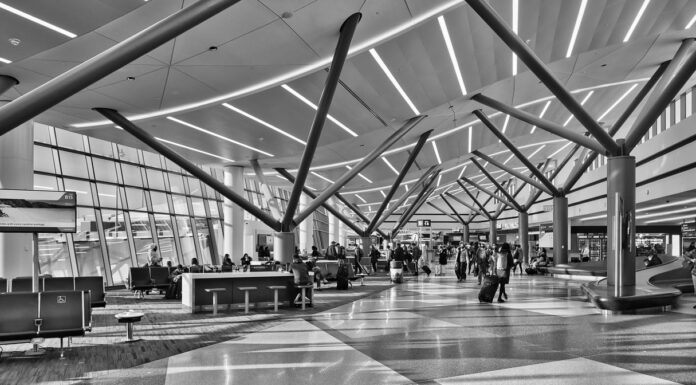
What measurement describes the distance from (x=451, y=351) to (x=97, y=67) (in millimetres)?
7019

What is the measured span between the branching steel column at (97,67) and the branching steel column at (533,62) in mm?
6449

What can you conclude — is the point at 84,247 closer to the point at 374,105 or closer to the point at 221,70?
the point at 221,70

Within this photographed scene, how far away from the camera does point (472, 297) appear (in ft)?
54.1

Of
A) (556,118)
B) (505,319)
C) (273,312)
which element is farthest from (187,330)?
(556,118)

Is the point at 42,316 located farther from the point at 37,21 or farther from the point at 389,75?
the point at 389,75

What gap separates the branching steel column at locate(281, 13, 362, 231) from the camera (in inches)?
479

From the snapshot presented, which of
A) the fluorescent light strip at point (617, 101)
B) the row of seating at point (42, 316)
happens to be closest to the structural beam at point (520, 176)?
the fluorescent light strip at point (617, 101)

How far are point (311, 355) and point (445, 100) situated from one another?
45.6 ft

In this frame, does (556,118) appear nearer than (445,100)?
No

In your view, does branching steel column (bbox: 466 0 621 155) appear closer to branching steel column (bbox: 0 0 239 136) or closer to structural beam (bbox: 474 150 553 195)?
branching steel column (bbox: 0 0 239 136)

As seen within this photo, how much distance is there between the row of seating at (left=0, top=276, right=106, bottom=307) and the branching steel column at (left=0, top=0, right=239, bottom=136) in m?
4.32

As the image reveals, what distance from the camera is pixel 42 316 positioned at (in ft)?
25.5

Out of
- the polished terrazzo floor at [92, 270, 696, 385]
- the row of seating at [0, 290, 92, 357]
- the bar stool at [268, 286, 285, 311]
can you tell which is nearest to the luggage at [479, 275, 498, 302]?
the polished terrazzo floor at [92, 270, 696, 385]

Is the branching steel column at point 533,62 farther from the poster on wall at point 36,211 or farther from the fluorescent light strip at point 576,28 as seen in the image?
the poster on wall at point 36,211
